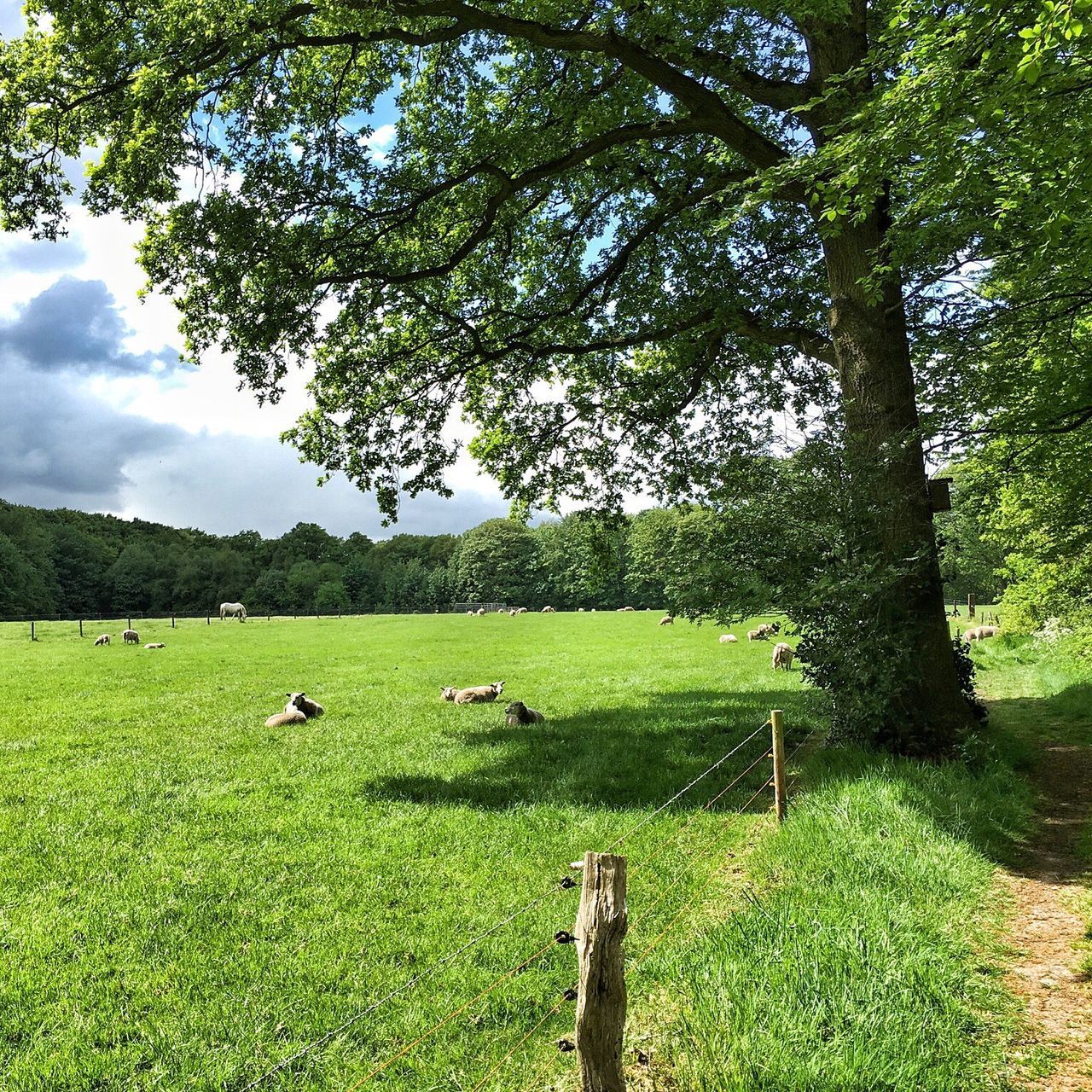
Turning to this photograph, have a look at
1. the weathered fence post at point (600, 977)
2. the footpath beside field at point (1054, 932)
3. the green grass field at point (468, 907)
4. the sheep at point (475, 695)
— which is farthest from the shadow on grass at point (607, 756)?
the weathered fence post at point (600, 977)

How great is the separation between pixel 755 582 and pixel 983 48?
258 inches

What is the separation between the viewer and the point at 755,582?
10.3m

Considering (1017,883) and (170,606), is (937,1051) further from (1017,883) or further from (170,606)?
(170,606)

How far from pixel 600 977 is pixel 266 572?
12564 cm

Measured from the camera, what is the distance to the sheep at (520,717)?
16.1 metres

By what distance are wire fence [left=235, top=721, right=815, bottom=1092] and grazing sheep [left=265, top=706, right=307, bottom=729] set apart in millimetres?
10233

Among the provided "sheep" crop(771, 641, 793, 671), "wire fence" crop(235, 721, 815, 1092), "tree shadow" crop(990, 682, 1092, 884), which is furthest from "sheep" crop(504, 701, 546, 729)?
"sheep" crop(771, 641, 793, 671)

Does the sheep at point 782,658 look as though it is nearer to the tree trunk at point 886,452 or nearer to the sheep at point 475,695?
the sheep at point 475,695

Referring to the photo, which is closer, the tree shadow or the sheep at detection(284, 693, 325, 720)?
the tree shadow

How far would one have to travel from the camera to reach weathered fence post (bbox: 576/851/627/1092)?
11.4ft

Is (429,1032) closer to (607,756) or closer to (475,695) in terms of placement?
(607,756)

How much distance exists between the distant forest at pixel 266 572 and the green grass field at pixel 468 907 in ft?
209

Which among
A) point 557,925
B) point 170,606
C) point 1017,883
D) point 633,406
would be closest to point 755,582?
point 1017,883

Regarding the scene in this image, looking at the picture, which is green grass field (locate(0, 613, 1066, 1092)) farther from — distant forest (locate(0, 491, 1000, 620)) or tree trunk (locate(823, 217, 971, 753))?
distant forest (locate(0, 491, 1000, 620))
